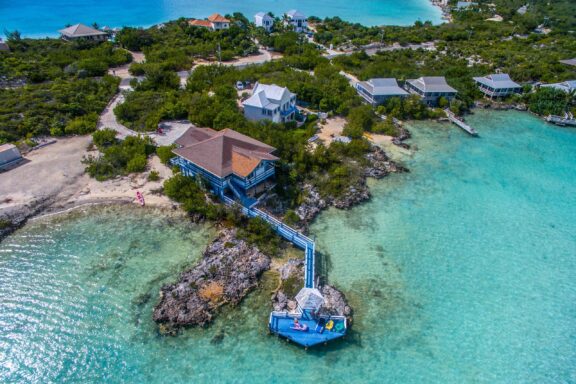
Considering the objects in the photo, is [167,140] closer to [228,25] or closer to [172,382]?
[172,382]

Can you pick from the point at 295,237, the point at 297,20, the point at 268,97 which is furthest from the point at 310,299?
the point at 297,20

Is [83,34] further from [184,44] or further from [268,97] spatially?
[268,97]

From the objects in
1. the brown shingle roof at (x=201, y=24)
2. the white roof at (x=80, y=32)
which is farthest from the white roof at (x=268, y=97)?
the white roof at (x=80, y=32)

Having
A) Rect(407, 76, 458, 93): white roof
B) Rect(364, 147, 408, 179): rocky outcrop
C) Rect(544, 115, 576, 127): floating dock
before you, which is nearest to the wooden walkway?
Rect(364, 147, 408, 179): rocky outcrop

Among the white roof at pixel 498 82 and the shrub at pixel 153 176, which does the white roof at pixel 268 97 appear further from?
the white roof at pixel 498 82

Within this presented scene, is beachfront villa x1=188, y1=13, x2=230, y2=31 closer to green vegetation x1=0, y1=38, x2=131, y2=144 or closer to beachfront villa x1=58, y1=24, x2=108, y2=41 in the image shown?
beachfront villa x1=58, y1=24, x2=108, y2=41

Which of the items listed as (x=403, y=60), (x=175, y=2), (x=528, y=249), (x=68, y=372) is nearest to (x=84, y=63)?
(x=68, y=372)

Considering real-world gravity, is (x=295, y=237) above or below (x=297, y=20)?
below
